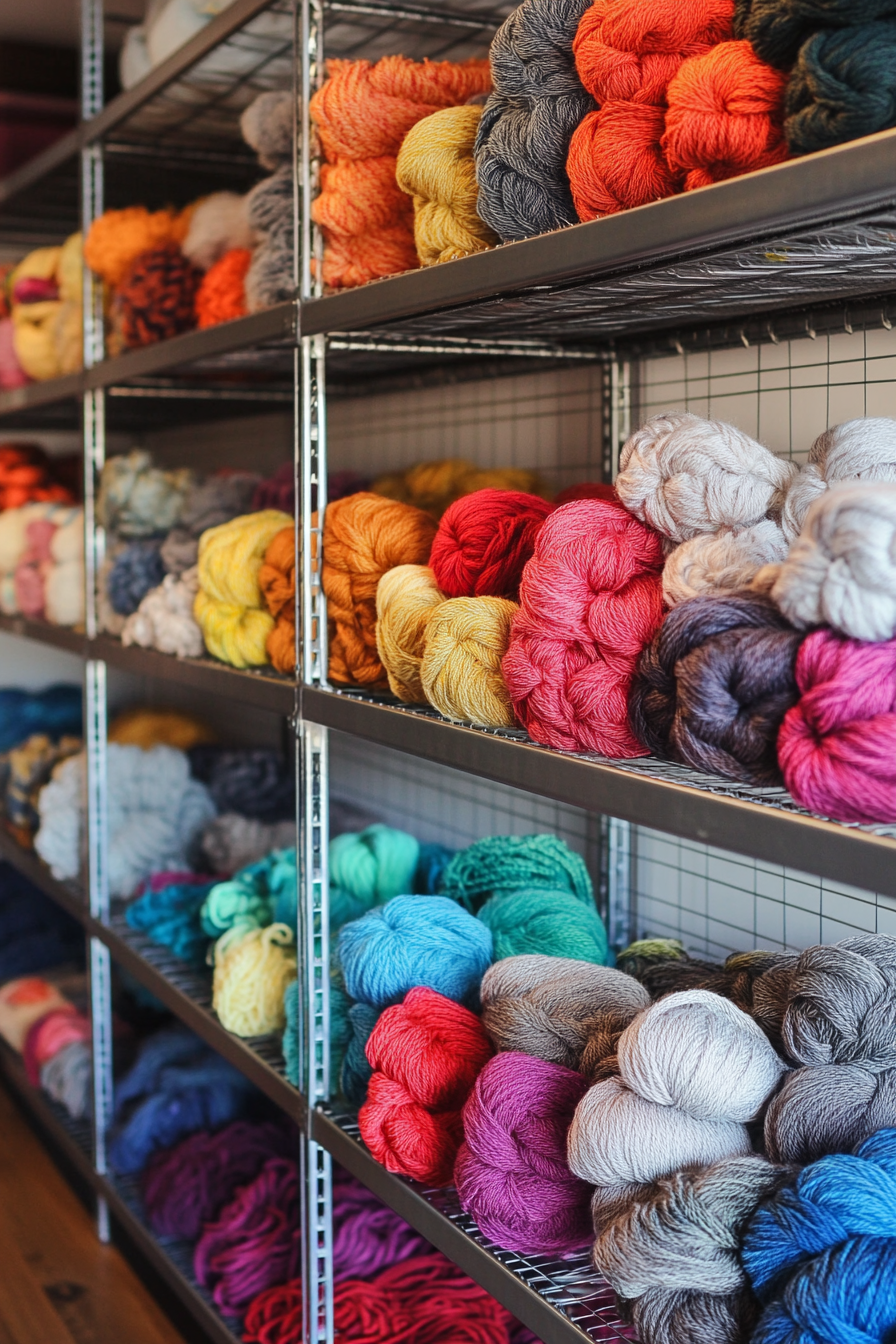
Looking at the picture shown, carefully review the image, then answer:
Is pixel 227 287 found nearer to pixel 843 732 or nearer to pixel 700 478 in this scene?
pixel 700 478

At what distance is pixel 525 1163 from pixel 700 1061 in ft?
0.72

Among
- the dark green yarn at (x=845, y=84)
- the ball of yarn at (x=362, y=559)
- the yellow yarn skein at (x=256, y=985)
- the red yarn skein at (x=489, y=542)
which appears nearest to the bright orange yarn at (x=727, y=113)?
the dark green yarn at (x=845, y=84)

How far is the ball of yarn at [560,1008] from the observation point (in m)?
1.10

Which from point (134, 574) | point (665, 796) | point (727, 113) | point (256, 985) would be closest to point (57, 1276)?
point (256, 985)

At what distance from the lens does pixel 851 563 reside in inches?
28.7

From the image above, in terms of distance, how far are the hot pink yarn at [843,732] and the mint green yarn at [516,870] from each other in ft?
2.22

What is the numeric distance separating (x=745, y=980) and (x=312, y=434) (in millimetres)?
722

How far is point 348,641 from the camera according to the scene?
137 cm

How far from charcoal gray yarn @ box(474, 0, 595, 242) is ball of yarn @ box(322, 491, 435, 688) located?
1.10 ft

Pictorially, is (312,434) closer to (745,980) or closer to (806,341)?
(806,341)

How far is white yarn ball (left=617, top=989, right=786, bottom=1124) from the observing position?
0.91m

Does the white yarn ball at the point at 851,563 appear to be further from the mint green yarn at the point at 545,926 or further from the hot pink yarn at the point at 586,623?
the mint green yarn at the point at 545,926

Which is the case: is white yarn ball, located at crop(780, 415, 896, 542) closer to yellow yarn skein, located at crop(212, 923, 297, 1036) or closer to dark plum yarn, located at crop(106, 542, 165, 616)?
yellow yarn skein, located at crop(212, 923, 297, 1036)

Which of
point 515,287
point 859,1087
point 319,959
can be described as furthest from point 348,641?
point 859,1087
